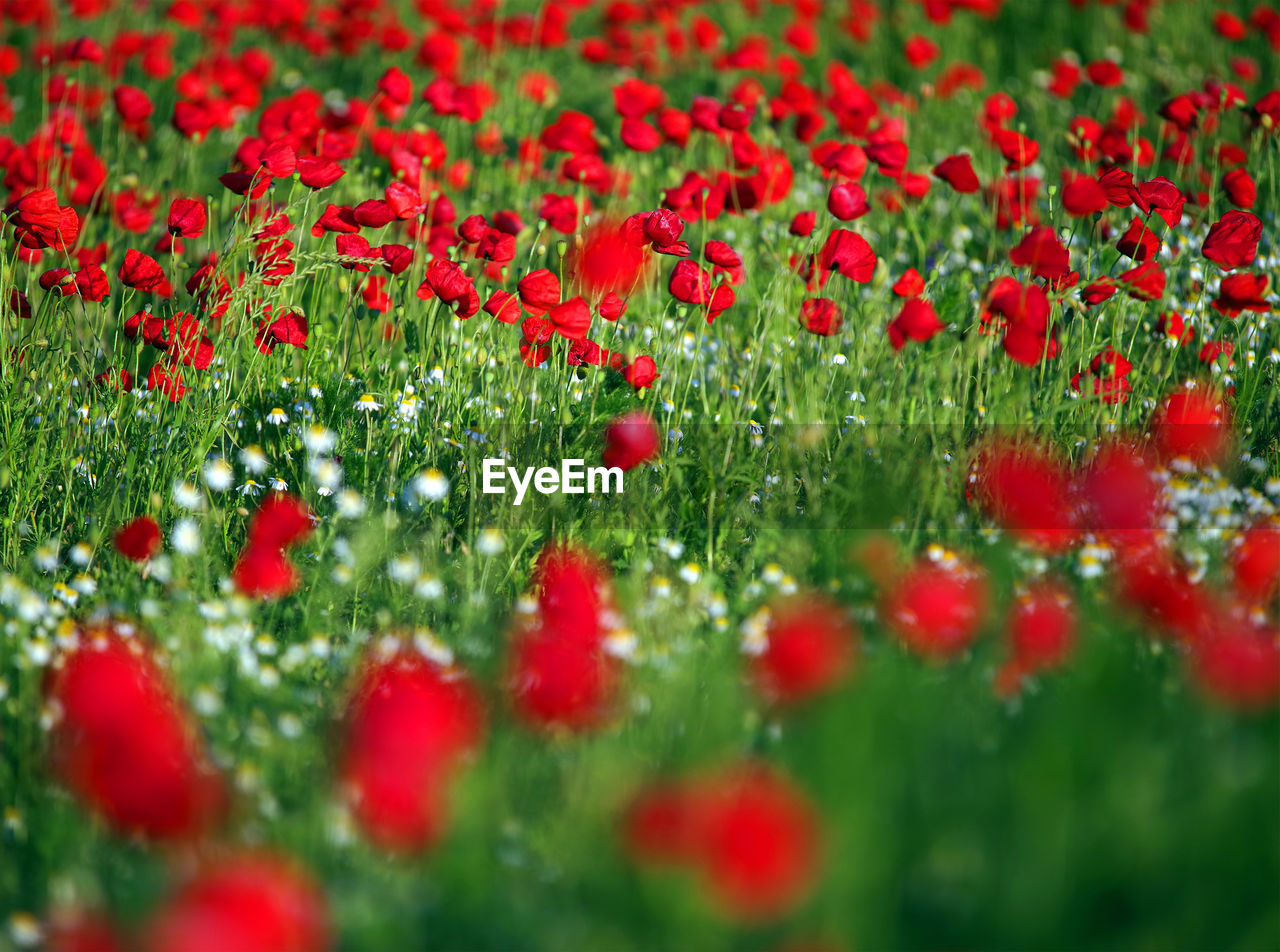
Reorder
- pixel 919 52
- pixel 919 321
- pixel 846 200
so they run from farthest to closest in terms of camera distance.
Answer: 1. pixel 919 52
2. pixel 846 200
3. pixel 919 321

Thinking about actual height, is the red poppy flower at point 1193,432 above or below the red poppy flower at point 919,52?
below

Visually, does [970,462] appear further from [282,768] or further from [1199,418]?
[282,768]

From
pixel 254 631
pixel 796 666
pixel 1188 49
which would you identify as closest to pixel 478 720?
pixel 796 666

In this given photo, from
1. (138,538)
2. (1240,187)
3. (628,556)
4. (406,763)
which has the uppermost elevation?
(1240,187)

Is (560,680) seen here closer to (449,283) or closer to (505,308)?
(449,283)

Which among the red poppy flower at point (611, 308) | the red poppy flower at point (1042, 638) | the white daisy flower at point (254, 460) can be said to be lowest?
the white daisy flower at point (254, 460)

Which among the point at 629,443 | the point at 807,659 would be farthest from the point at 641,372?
the point at 807,659

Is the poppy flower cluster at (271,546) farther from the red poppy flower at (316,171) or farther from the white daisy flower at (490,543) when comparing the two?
the red poppy flower at (316,171)

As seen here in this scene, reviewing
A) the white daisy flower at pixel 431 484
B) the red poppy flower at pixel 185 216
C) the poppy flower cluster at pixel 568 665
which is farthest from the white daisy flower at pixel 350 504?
the red poppy flower at pixel 185 216
